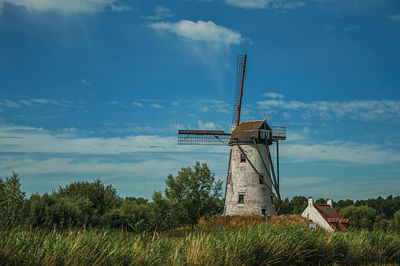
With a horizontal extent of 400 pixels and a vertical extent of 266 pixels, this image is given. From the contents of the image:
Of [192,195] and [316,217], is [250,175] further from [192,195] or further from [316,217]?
[316,217]

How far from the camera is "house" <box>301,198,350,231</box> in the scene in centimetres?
4666

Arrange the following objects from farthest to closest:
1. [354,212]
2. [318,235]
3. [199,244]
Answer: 1. [354,212]
2. [318,235]
3. [199,244]

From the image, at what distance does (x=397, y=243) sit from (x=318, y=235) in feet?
22.4

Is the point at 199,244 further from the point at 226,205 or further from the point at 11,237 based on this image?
the point at 226,205

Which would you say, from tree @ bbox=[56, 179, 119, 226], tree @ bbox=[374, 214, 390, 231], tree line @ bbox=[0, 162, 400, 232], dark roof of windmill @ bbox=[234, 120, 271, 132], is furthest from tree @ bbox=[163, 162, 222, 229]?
tree @ bbox=[374, 214, 390, 231]

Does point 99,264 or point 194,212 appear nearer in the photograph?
point 99,264

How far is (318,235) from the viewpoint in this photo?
1680cm

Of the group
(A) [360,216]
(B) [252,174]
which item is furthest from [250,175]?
(A) [360,216]

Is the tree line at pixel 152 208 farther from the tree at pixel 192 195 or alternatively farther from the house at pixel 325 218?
the house at pixel 325 218

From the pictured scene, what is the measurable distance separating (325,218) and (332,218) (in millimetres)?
901

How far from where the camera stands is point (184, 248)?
11289mm

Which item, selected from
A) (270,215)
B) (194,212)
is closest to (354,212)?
(270,215)

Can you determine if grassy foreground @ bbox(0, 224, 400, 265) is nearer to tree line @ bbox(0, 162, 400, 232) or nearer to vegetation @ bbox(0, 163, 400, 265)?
vegetation @ bbox(0, 163, 400, 265)

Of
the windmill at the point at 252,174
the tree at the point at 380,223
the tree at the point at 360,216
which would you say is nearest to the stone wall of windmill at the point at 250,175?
the windmill at the point at 252,174
